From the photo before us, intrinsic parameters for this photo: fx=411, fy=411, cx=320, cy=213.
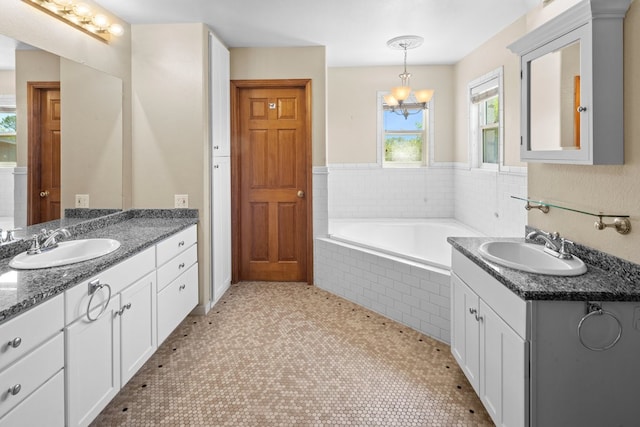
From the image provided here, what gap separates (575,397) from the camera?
1564 millimetres

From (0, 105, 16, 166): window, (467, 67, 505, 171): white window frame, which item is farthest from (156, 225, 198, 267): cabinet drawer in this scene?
(467, 67, 505, 171): white window frame

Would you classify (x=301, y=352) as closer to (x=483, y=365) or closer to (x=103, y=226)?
(x=483, y=365)

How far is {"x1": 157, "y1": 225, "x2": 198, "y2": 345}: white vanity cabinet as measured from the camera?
2703 mm

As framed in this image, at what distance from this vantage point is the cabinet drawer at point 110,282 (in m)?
1.73

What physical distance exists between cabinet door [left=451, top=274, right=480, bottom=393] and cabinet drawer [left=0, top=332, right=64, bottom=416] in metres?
1.89

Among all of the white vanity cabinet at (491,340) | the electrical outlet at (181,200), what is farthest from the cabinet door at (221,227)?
the white vanity cabinet at (491,340)

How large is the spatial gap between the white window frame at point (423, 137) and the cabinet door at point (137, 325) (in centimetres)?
341

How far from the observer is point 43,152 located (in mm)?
2348

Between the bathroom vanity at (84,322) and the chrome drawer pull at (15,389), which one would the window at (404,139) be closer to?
the bathroom vanity at (84,322)

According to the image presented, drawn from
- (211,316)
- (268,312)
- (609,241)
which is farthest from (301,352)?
(609,241)

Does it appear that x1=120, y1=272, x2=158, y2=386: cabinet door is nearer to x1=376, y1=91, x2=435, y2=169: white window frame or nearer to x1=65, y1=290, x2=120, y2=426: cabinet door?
x1=65, y1=290, x2=120, y2=426: cabinet door

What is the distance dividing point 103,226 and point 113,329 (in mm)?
1180

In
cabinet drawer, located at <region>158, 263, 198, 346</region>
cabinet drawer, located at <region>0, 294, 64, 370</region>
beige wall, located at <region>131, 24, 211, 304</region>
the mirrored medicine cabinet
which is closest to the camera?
cabinet drawer, located at <region>0, 294, 64, 370</region>

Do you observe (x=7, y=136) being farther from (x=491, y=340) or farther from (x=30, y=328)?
(x=491, y=340)
